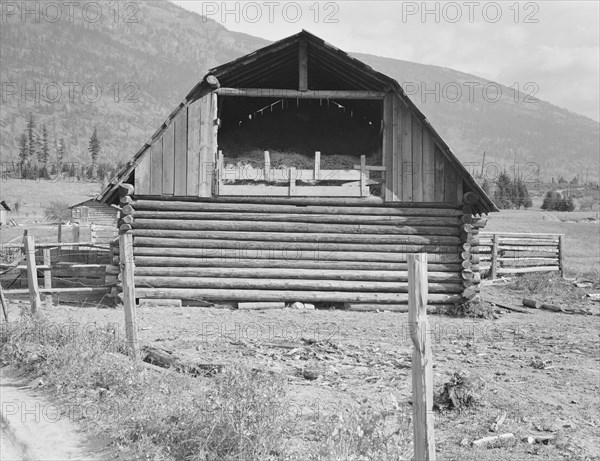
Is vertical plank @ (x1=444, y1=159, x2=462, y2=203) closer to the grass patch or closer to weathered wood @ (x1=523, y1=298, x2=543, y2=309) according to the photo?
weathered wood @ (x1=523, y1=298, x2=543, y2=309)

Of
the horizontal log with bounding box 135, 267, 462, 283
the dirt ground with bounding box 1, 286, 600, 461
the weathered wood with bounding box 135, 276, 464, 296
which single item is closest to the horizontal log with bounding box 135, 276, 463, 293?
the weathered wood with bounding box 135, 276, 464, 296

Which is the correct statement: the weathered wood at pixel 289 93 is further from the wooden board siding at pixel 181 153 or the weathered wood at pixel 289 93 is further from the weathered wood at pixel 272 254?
the weathered wood at pixel 272 254

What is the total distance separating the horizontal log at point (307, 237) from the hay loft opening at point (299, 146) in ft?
3.54

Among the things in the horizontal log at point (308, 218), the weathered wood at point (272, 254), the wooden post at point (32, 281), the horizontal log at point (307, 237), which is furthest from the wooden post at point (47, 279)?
the wooden post at point (32, 281)

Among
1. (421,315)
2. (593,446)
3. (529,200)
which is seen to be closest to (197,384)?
(421,315)

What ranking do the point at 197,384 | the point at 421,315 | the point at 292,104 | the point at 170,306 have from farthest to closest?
1. the point at 292,104
2. the point at 170,306
3. the point at 197,384
4. the point at 421,315

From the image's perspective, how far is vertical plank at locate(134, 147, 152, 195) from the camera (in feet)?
52.7

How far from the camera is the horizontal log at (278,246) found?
16484 mm

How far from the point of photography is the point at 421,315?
5.42 meters

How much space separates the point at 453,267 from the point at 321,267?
11.3 ft

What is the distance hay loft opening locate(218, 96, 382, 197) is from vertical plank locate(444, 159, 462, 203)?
5.58 feet

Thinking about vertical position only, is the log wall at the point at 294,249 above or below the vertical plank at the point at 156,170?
below

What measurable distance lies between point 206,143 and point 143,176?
1.79m

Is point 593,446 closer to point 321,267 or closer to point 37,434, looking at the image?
point 37,434
